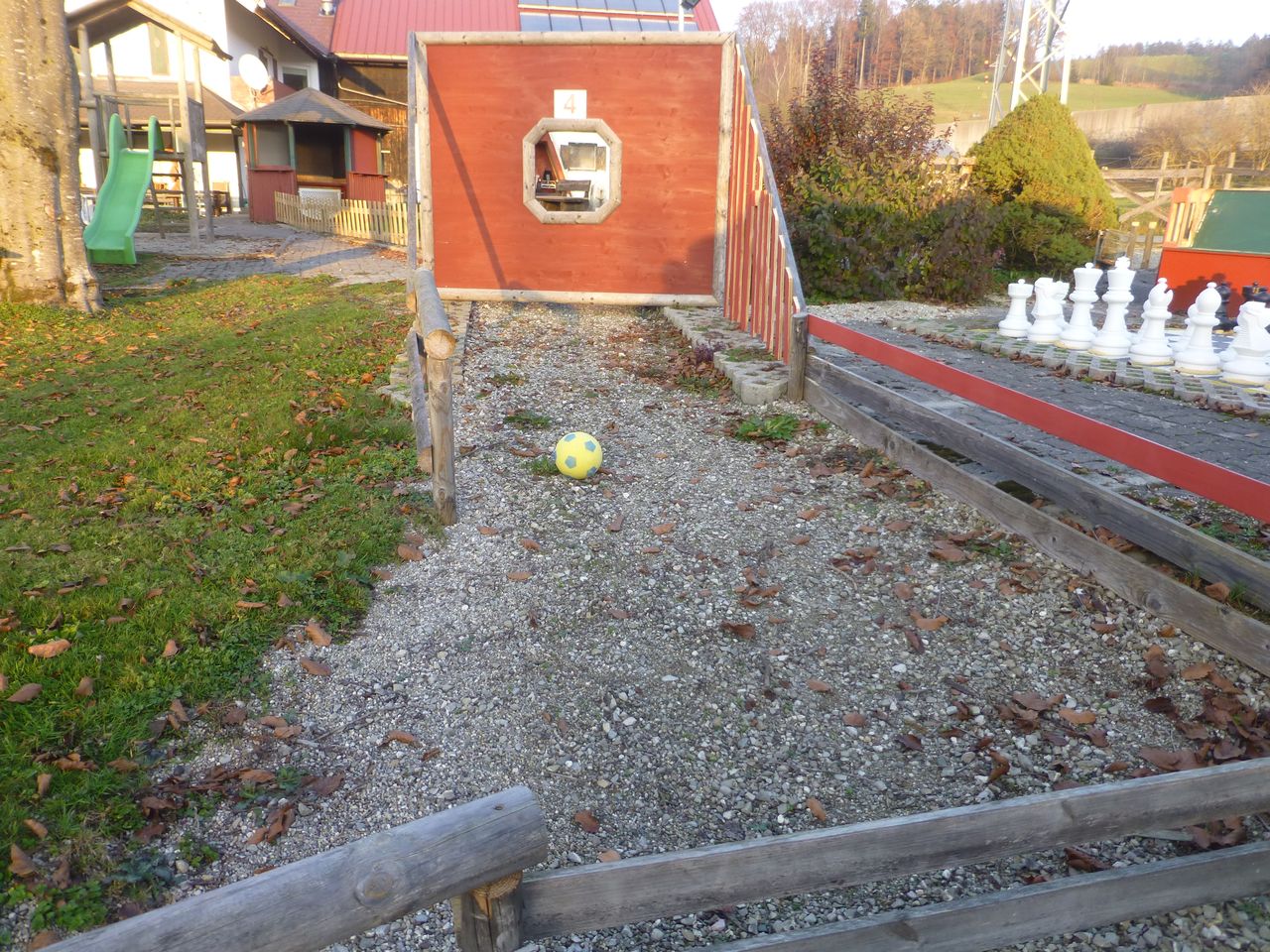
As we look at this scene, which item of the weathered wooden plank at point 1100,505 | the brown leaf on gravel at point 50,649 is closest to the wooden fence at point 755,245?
the weathered wooden plank at point 1100,505

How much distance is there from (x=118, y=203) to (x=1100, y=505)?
47.6 ft

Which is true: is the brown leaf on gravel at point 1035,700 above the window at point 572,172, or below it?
below

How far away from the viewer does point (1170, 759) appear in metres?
3.14

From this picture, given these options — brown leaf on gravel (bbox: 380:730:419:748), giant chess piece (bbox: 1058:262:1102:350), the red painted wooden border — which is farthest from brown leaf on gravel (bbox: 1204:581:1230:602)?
giant chess piece (bbox: 1058:262:1102:350)

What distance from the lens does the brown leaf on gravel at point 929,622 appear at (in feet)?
13.2

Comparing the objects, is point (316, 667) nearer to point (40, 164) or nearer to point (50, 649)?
point (50, 649)

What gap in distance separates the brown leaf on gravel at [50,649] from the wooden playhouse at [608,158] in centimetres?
787

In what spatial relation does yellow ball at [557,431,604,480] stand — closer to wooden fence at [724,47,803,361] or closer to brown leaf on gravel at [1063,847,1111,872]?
wooden fence at [724,47,803,361]

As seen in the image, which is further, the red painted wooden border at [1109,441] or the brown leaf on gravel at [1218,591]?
the brown leaf on gravel at [1218,591]

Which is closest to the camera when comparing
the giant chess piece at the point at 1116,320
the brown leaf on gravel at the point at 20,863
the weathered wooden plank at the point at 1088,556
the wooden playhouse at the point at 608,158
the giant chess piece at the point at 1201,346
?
the brown leaf on gravel at the point at 20,863

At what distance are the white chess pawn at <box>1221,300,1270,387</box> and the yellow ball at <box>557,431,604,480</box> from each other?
5308mm

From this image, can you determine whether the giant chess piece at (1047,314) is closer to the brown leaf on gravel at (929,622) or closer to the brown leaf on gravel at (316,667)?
the brown leaf on gravel at (929,622)

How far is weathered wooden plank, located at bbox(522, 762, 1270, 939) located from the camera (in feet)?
6.63

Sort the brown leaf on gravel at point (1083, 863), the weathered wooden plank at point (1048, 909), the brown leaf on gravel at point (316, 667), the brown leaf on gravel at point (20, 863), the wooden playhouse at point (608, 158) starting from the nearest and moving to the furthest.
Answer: the weathered wooden plank at point (1048, 909), the brown leaf on gravel at point (20, 863), the brown leaf on gravel at point (1083, 863), the brown leaf on gravel at point (316, 667), the wooden playhouse at point (608, 158)
